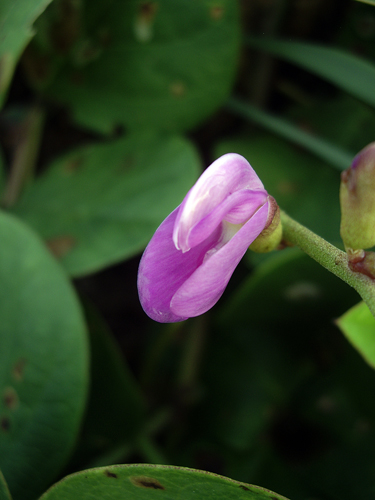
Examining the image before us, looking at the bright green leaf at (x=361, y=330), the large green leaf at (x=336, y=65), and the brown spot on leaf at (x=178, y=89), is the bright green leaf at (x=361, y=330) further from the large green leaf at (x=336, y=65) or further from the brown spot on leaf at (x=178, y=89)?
the brown spot on leaf at (x=178, y=89)

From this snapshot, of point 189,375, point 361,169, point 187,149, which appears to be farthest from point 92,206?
point 361,169

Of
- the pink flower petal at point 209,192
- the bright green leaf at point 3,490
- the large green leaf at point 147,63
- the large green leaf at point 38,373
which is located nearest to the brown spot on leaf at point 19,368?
the large green leaf at point 38,373

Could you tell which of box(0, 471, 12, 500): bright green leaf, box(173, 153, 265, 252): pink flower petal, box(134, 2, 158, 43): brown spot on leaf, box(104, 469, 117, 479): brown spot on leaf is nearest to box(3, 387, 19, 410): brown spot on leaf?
box(0, 471, 12, 500): bright green leaf

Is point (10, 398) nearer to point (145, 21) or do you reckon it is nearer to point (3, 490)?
point (3, 490)

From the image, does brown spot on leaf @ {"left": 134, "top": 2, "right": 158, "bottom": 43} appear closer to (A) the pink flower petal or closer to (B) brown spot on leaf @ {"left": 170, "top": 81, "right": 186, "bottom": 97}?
(B) brown spot on leaf @ {"left": 170, "top": 81, "right": 186, "bottom": 97}

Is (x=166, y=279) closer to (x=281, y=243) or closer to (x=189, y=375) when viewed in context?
(x=281, y=243)
